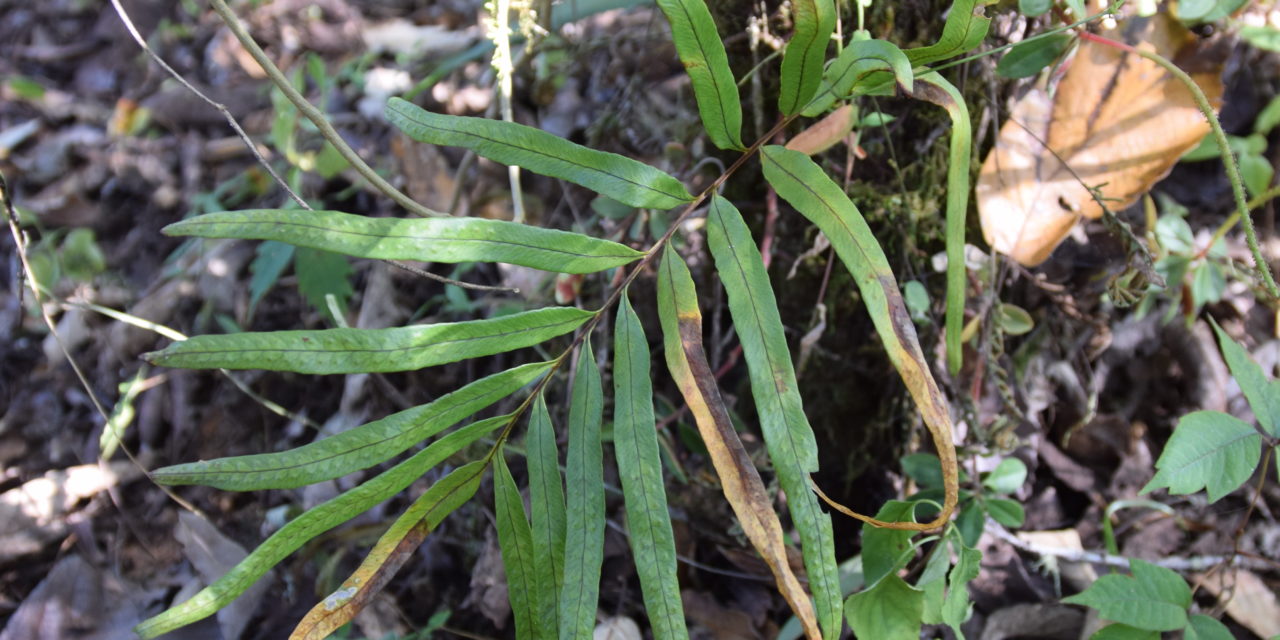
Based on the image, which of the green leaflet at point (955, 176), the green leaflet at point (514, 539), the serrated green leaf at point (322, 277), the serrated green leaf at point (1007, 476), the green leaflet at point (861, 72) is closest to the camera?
the green leaflet at point (861, 72)

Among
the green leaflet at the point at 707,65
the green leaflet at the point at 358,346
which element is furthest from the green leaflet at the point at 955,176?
the green leaflet at the point at 358,346

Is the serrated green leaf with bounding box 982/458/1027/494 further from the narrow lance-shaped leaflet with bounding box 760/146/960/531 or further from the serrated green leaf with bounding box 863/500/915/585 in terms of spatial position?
the narrow lance-shaped leaflet with bounding box 760/146/960/531

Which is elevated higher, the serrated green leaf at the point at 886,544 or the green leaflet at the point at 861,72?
the green leaflet at the point at 861,72

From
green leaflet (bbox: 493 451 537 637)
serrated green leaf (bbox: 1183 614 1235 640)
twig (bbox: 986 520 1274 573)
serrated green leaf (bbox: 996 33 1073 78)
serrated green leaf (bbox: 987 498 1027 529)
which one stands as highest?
serrated green leaf (bbox: 996 33 1073 78)

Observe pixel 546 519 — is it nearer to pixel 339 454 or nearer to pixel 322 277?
pixel 339 454

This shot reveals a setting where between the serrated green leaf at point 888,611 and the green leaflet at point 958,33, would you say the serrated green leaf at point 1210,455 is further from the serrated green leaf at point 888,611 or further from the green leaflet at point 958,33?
the green leaflet at point 958,33

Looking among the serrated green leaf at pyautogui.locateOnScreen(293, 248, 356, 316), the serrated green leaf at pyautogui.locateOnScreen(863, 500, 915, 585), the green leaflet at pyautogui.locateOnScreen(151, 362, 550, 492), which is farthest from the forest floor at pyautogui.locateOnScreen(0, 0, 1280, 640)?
the green leaflet at pyautogui.locateOnScreen(151, 362, 550, 492)

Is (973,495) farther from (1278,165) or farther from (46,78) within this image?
(46,78)
